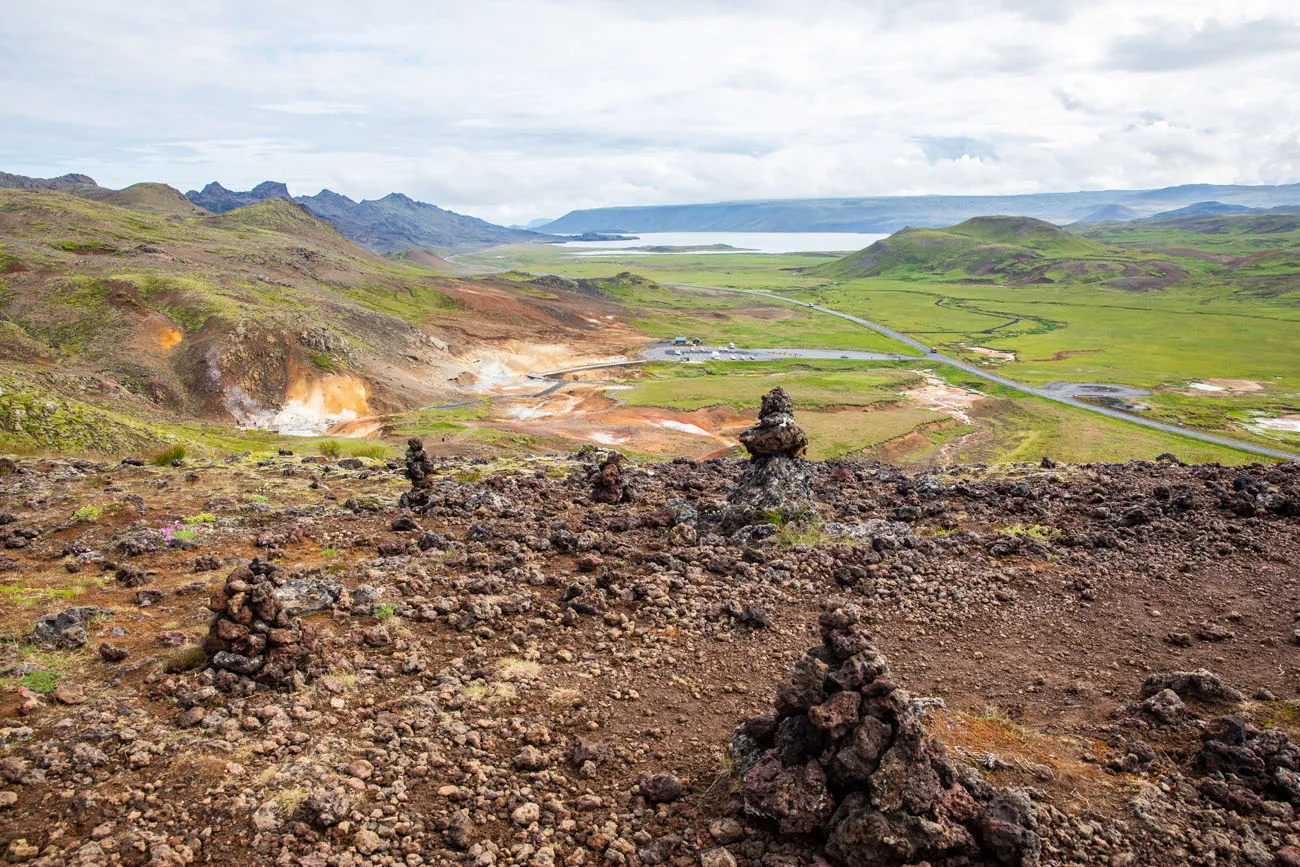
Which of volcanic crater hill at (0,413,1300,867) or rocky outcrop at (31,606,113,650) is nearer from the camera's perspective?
volcanic crater hill at (0,413,1300,867)

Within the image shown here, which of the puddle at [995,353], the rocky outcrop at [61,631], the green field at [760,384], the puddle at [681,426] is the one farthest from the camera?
the puddle at [995,353]

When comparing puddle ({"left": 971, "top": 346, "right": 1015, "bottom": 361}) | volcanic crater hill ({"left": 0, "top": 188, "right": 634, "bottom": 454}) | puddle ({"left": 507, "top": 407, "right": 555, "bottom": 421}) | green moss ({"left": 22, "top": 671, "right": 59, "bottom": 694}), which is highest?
volcanic crater hill ({"left": 0, "top": 188, "right": 634, "bottom": 454})

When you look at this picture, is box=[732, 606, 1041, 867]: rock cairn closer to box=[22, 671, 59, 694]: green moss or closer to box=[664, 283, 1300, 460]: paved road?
box=[22, 671, 59, 694]: green moss

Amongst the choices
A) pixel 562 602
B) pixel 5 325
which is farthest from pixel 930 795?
pixel 5 325

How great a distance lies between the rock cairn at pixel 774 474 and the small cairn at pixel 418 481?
10048 mm

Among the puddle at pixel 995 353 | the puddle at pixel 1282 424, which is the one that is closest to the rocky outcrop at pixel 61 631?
the puddle at pixel 1282 424

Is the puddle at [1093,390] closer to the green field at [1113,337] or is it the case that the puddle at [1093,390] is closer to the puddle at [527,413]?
the green field at [1113,337]

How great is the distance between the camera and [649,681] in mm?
13047

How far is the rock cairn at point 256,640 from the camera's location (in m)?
12.1

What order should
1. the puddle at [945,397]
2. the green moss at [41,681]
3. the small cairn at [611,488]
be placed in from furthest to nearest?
the puddle at [945,397] → the small cairn at [611,488] → the green moss at [41,681]

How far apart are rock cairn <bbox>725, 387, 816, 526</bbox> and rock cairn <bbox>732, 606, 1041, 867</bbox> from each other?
11297mm

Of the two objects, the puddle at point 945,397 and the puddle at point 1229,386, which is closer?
the puddle at point 945,397

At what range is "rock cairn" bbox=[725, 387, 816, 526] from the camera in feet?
69.2

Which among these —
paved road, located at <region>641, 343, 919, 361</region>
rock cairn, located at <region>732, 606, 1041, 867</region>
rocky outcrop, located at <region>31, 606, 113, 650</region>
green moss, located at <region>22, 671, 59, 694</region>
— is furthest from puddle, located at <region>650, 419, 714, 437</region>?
rock cairn, located at <region>732, 606, 1041, 867</region>
